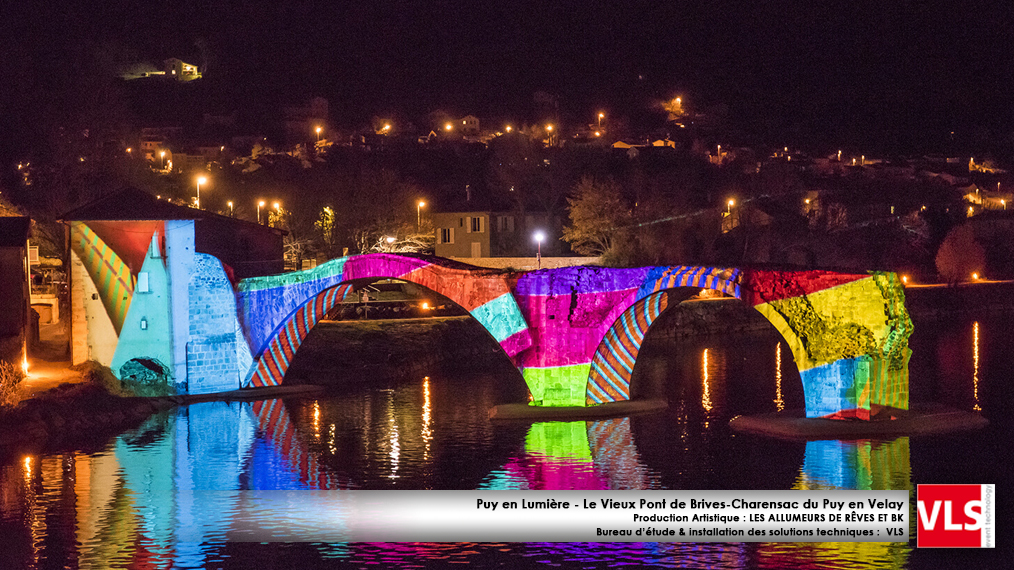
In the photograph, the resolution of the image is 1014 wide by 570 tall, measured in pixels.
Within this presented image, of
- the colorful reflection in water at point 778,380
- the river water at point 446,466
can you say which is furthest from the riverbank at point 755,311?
the river water at point 446,466

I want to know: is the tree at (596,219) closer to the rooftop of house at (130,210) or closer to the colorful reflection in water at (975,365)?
the colorful reflection in water at (975,365)

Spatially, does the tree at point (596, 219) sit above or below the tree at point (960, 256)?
above

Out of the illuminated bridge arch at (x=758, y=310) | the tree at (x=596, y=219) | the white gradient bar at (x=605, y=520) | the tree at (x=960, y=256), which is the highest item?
the tree at (x=596, y=219)

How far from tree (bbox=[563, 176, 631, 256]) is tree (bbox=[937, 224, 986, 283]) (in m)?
28.6

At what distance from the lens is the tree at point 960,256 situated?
9338 cm

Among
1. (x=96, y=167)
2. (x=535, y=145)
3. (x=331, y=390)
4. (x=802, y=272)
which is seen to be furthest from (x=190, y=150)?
(x=802, y=272)

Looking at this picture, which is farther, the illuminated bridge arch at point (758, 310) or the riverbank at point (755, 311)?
the riverbank at point (755, 311)

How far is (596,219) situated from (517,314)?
44.2 meters

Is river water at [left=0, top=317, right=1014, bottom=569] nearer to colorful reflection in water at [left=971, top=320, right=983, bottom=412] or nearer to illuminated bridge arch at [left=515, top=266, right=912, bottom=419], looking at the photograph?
colorful reflection in water at [left=971, top=320, right=983, bottom=412]

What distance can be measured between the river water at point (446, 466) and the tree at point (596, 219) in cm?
3492

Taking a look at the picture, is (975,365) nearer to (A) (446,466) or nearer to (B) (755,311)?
(B) (755,311)

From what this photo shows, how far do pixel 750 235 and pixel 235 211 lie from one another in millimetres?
38803

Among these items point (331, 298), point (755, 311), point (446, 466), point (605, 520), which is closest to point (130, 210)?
point (331, 298)

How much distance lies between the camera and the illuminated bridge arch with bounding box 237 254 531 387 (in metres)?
38.7
